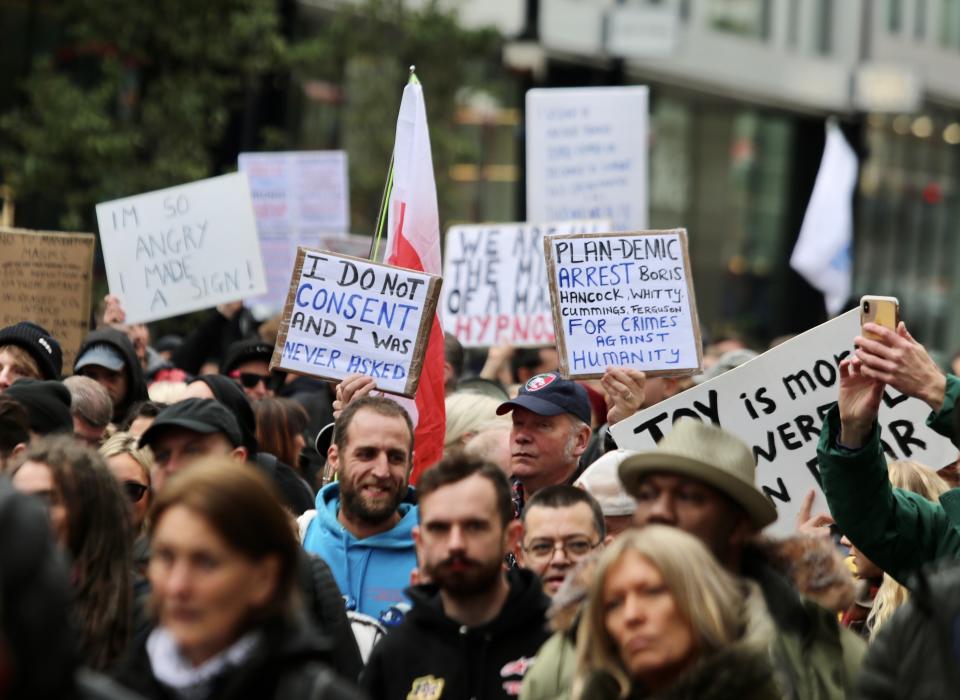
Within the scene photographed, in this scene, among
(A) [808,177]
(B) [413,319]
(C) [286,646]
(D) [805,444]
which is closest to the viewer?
(C) [286,646]

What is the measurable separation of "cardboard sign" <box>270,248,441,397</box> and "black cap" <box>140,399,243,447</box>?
1273 millimetres

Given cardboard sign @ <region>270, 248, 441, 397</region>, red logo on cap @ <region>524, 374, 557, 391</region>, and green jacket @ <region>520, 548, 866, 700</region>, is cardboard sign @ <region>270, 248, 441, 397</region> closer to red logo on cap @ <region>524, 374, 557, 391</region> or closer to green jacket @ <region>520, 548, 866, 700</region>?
red logo on cap @ <region>524, 374, 557, 391</region>

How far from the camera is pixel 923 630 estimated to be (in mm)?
4039

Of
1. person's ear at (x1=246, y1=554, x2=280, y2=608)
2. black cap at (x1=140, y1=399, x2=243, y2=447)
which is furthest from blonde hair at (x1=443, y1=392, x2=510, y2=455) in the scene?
person's ear at (x1=246, y1=554, x2=280, y2=608)

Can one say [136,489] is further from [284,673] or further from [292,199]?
[292,199]

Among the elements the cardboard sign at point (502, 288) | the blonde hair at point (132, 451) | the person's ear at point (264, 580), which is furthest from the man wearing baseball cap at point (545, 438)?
the cardboard sign at point (502, 288)

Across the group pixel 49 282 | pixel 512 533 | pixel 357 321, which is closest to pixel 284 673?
pixel 512 533

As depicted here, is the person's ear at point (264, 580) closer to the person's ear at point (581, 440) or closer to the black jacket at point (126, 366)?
the person's ear at point (581, 440)

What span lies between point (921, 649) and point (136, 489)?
3079mm

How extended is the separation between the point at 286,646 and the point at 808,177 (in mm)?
34241

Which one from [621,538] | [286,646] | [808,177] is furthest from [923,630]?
[808,177]

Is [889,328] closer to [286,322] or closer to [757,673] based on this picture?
[757,673]

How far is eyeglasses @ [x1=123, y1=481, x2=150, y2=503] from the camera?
20.6 feet

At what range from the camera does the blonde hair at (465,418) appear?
27.4ft
